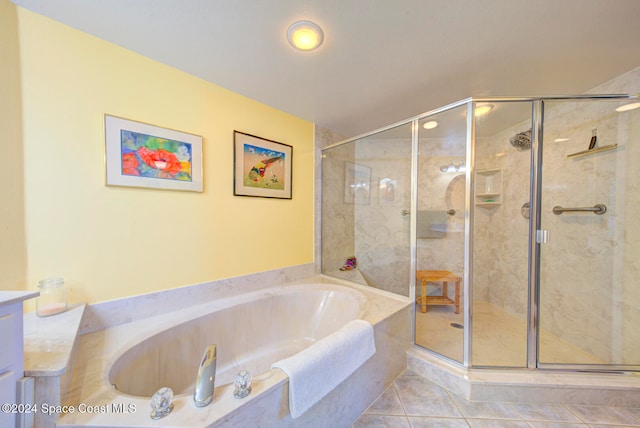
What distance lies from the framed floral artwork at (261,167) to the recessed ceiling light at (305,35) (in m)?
0.80

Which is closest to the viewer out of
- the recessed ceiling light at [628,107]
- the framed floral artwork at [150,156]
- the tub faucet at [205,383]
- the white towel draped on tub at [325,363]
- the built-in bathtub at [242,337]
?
the tub faucet at [205,383]

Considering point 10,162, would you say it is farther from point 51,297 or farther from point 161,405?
point 161,405

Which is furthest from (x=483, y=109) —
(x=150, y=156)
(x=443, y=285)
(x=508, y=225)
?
(x=150, y=156)

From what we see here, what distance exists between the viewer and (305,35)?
1.13 m

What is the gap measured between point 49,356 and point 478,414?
6.49 feet

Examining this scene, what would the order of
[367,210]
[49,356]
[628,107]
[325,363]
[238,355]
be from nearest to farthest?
[49,356] < [325,363] < [628,107] < [238,355] < [367,210]

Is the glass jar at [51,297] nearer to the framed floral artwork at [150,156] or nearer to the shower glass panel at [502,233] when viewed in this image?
the framed floral artwork at [150,156]

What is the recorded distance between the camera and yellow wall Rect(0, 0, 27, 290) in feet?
3.15

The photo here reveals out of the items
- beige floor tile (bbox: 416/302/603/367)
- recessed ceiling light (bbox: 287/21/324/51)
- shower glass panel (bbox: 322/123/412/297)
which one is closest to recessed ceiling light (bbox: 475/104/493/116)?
shower glass panel (bbox: 322/123/412/297)

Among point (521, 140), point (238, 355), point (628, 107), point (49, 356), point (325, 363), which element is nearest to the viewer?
point (49, 356)

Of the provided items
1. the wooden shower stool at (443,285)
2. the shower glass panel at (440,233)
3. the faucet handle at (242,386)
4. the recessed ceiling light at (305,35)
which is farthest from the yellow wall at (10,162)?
the wooden shower stool at (443,285)

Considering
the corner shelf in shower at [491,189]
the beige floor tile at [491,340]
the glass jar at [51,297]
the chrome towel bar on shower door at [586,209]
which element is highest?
the corner shelf in shower at [491,189]

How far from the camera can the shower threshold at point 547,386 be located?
48.1 inches

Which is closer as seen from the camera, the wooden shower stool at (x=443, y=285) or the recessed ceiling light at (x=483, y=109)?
the recessed ceiling light at (x=483, y=109)
